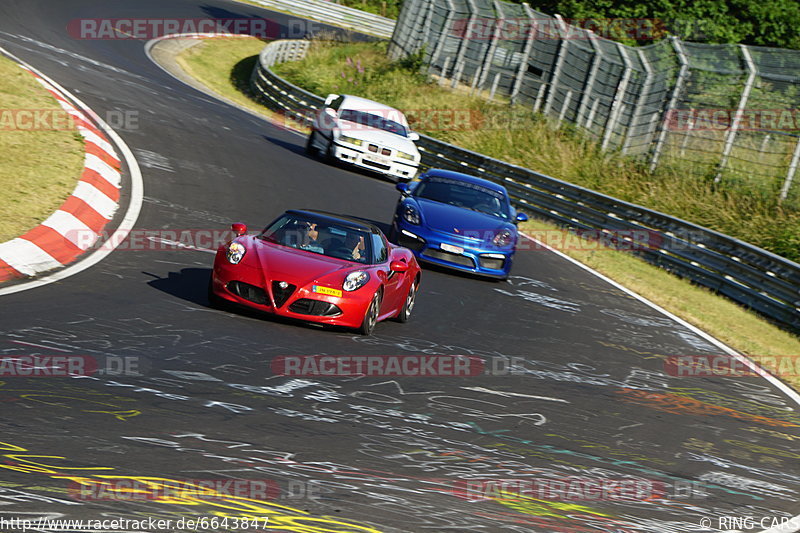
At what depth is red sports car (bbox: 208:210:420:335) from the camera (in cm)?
981

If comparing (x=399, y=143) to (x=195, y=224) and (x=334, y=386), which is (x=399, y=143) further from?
(x=334, y=386)

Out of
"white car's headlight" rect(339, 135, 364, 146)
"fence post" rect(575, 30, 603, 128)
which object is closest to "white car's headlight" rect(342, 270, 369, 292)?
"white car's headlight" rect(339, 135, 364, 146)

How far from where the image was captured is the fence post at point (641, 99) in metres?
27.4

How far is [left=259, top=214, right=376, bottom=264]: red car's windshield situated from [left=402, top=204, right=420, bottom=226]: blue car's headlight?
164 inches

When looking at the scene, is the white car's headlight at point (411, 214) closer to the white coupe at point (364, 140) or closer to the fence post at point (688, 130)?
the white coupe at point (364, 140)

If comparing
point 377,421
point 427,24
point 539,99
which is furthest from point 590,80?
point 377,421

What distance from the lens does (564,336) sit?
41.3ft

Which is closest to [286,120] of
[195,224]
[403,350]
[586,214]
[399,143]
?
[399,143]

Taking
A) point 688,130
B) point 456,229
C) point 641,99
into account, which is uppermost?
point 641,99

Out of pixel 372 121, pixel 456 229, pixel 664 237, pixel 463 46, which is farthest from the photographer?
pixel 463 46

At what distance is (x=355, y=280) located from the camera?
1024cm

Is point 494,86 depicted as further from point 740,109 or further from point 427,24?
point 740,109

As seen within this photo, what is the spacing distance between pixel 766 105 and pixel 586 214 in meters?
5.03

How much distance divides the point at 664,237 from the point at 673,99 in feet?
21.6
